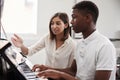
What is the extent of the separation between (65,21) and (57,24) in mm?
92

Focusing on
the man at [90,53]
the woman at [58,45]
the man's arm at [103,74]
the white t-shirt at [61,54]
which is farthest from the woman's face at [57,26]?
the man's arm at [103,74]

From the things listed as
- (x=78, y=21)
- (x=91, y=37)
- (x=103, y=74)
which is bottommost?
(x=103, y=74)

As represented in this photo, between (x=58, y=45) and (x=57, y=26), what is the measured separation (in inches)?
7.6

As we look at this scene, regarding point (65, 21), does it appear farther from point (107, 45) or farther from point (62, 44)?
point (107, 45)

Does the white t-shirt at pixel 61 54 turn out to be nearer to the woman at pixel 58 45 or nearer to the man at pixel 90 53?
the woman at pixel 58 45

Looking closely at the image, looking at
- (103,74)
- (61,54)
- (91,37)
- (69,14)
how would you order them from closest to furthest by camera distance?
(103,74) → (91,37) → (61,54) → (69,14)

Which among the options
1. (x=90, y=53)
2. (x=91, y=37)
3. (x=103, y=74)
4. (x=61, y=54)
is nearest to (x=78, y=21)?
(x=91, y=37)

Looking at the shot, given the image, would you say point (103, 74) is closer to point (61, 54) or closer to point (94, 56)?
point (94, 56)

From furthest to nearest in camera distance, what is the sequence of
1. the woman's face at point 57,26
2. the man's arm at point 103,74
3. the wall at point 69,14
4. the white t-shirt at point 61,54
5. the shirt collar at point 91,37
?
the wall at point 69,14 → the woman's face at point 57,26 → the white t-shirt at point 61,54 → the shirt collar at point 91,37 → the man's arm at point 103,74

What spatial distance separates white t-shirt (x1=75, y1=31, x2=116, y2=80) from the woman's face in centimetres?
63

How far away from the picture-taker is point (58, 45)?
2357 millimetres

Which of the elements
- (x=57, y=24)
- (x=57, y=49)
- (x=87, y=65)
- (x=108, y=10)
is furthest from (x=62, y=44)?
(x=108, y=10)

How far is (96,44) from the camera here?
164 centimetres

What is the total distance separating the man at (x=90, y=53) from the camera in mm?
1552
